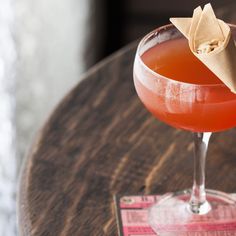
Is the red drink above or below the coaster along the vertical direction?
above

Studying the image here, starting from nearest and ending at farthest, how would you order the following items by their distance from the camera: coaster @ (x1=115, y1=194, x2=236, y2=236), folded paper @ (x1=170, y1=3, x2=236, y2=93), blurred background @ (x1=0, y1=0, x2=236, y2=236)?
1. folded paper @ (x1=170, y1=3, x2=236, y2=93)
2. coaster @ (x1=115, y1=194, x2=236, y2=236)
3. blurred background @ (x1=0, y1=0, x2=236, y2=236)

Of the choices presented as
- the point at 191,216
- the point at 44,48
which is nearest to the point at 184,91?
the point at 191,216

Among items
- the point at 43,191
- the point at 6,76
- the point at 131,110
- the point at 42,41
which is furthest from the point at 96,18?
the point at 43,191

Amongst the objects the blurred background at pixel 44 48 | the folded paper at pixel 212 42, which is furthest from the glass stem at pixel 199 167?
the blurred background at pixel 44 48

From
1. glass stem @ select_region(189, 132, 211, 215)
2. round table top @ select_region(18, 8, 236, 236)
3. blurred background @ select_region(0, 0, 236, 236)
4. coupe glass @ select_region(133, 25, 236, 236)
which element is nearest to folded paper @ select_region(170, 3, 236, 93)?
coupe glass @ select_region(133, 25, 236, 236)

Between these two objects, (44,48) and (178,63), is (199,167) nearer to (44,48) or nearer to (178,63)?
(178,63)

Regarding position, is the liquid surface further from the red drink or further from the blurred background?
the blurred background

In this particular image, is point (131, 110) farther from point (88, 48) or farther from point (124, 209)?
point (88, 48)
